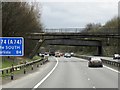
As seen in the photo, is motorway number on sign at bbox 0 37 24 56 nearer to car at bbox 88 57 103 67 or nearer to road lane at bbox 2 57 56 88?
road lane at bbox 2 57 56 88

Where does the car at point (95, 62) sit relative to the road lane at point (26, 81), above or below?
below

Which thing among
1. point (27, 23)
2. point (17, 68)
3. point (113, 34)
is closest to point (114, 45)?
point (113, 34)

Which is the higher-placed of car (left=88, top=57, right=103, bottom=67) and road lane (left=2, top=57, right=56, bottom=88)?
road lane (left=2, top=57, right=56, bottom=88)

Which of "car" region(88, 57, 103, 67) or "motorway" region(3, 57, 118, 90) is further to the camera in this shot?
"car" region(88, 57, 103, 67)

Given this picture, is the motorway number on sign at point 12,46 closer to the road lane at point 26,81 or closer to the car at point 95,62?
the road lane at point 26,81

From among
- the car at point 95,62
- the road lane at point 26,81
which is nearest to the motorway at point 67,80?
the road lane at point 26,81

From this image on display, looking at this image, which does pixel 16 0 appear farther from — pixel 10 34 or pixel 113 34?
pixel 113 34

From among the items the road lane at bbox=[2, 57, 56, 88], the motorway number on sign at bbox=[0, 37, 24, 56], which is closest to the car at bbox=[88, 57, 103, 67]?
the road lane at bbox=[2, 57, 56, 88]

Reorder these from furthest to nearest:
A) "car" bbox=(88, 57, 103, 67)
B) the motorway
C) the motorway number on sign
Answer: "car" bbox=(88, 57, 103, 67) → the motorway number on sign → the motorway

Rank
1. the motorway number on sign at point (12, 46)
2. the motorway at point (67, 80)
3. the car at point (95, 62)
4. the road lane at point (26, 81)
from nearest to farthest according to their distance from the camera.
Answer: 1. the road lane at point (26, 81)
2. the motorway at point (67, 80)
3. the motorway number on sign at point (12, 46)
4. the car at point (95, 62)

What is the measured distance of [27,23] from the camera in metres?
64.5

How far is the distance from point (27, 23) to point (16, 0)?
11972 millimetres

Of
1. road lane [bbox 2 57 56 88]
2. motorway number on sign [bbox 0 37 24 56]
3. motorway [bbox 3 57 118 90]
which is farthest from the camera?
motorway number on sign [bbox 0 37 24 56]

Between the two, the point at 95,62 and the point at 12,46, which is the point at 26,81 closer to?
the point at 12,46
